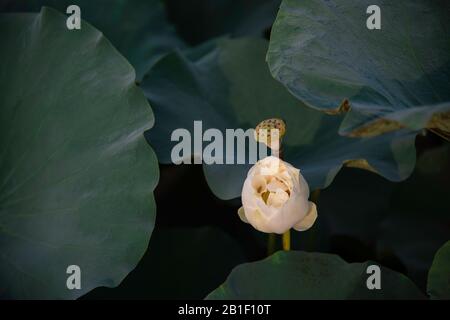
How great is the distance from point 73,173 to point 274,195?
12.4 inches

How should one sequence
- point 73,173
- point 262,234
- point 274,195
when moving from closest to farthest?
1. point 274,195
2. point 73,173
3. point 262,234

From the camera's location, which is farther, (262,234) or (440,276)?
(262,234)

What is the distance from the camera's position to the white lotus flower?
3.16ft

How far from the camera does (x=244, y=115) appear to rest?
4.22 ft

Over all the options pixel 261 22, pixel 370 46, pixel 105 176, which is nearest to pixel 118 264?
pixel 105 176

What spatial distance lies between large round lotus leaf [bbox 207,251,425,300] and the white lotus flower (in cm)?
6

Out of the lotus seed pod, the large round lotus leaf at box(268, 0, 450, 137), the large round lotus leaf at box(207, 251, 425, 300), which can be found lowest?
the large round lotus leaf at box(207, 251, 425, 300)

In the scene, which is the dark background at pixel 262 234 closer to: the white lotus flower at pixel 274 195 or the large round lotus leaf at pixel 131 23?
the large round lotus leaf at pixel 131 23

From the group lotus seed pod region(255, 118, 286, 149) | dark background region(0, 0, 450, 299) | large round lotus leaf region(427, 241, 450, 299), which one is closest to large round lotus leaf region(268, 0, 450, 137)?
lotus seed pod region(255, 118, 286, 149)

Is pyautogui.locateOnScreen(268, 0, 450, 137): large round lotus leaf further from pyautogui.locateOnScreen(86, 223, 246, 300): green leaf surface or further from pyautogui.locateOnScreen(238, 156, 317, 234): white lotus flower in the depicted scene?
pyautogui.locateOnScreen(86, 223, 246, 300): green leaf surface

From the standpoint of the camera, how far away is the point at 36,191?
1.08m

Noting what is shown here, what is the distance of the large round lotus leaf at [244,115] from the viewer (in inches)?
43.8

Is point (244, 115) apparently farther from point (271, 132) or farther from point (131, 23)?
point (131, 23)

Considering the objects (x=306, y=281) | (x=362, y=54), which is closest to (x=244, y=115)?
(x=362, y=54)
